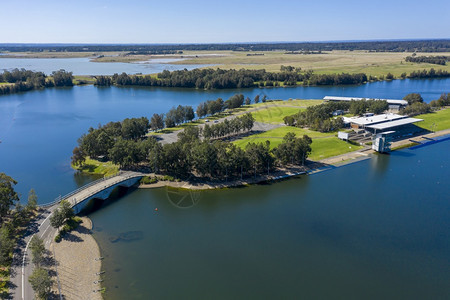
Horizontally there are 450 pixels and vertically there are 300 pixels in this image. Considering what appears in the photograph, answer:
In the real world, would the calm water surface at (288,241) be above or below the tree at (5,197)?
below

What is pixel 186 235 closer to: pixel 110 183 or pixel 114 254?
pixel 114 254

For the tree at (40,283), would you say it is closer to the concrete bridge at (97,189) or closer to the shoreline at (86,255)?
the shoreline at (86,255)

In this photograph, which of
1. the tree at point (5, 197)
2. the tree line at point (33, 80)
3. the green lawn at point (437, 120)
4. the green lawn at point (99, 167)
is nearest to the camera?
the tree at point (5, 197)

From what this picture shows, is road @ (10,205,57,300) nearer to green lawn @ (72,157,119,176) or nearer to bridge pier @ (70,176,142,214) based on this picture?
bridge pier @ (70,176,142,214)

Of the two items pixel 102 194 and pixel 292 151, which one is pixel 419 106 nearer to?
pixel 292 151

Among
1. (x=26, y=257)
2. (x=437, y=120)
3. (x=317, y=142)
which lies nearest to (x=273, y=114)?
(x=317, y=142)

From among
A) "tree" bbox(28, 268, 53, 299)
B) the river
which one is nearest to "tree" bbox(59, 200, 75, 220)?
the river

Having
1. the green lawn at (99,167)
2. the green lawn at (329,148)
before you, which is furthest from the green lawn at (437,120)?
the green lawn at (99,167)
